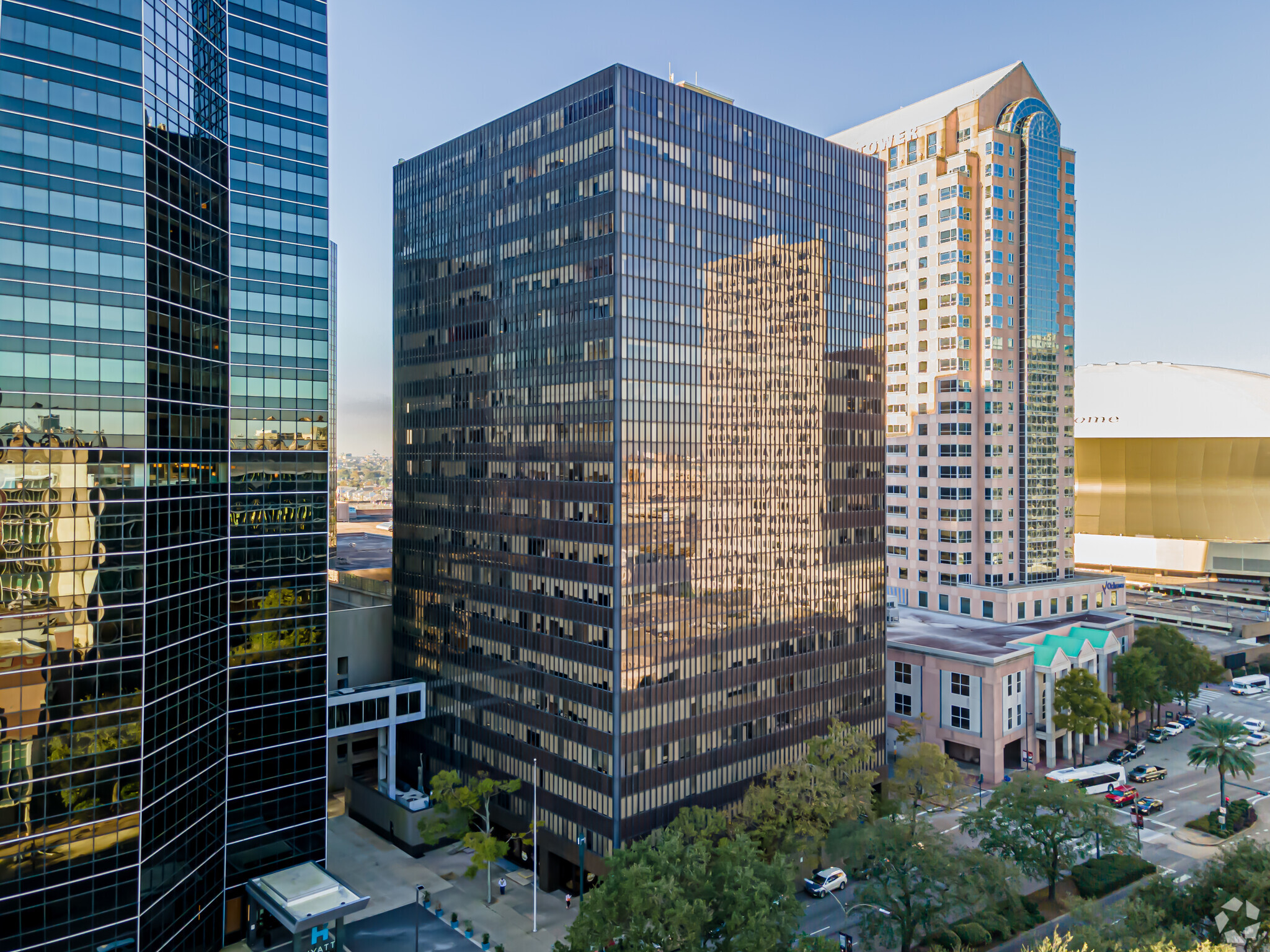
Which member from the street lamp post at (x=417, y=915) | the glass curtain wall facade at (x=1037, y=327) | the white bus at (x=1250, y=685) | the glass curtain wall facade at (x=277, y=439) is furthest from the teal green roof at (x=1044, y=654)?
the glass curtain wall facade at (x=277, y=439)

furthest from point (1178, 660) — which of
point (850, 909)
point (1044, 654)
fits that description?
point (850, 909)

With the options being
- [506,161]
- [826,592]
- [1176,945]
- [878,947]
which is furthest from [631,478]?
[1176,945]

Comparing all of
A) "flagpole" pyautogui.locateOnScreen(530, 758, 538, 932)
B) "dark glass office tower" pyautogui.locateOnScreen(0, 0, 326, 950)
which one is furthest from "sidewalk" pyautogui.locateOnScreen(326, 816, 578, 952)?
"dark glass office tower" pyautogui.locateOnScreen(0, 0, 326, 950)

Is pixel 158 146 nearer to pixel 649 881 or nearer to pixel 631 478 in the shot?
pixel 631 478

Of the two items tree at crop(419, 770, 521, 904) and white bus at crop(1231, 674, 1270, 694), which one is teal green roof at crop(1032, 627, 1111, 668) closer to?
white bus at crop(1231, 674, 1270, 694)

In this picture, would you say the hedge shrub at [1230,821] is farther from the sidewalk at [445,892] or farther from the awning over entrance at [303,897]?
the awning over entrance at [303,897]

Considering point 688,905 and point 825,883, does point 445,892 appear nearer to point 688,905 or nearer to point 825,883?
point 688,905
